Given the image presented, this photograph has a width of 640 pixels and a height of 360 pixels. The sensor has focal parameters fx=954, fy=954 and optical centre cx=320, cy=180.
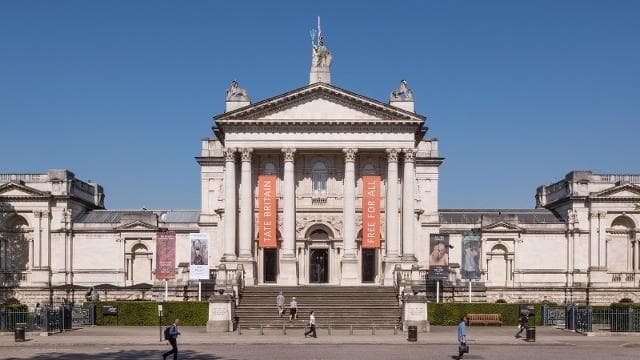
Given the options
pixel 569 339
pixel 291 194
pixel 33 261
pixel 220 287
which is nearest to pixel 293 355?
pixel 569 339

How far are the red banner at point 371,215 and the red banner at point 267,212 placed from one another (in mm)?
7291

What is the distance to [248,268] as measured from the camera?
76.4 metres

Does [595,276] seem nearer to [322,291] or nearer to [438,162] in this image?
[438,162]

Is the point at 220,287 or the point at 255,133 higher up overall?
the point at 255,133

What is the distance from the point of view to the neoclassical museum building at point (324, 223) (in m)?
77.2

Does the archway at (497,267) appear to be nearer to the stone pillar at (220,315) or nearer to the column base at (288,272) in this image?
the column base at (288,272)

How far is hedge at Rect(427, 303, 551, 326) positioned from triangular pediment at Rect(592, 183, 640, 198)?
2826 centimetres

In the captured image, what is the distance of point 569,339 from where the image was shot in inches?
2169

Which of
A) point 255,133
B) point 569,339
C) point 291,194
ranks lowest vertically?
point 569,339

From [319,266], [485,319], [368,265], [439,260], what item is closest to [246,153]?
[319,266]

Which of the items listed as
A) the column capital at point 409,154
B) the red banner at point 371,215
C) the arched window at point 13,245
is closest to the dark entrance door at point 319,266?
the red banner at point 371,215

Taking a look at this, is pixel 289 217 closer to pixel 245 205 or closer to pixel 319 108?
pixel 245 205

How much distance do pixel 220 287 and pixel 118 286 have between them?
25194 millimetres

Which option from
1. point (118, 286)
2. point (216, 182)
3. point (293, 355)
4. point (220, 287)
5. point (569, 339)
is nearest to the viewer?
point (293, 355)
